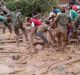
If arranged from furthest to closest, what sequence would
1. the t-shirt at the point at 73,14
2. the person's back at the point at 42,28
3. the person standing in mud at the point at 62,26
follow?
the t-shirt at the point at 73,14 < the person's back at the point at 42,28 < the person standing in mud at the point at 62,26

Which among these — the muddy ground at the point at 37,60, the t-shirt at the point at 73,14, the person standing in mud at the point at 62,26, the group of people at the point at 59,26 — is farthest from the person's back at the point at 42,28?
the t-shirt at the point at 73,14

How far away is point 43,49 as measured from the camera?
14.4 m

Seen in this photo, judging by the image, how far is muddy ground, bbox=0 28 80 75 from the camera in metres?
11.5

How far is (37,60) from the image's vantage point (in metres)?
13.0

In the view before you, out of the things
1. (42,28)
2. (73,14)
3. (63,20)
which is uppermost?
(73,14)

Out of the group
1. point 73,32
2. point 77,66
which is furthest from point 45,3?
point 77,66

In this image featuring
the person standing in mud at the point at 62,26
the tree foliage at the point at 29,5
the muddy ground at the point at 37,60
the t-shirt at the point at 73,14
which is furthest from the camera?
the tree foliage at the point at 29,5

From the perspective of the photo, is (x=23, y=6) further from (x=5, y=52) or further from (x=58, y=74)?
(x=58, y=74)

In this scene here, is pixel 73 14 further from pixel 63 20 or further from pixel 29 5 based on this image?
pixel 29 5

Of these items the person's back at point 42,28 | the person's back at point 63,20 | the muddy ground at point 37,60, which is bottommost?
the muddy ground at point 37,60

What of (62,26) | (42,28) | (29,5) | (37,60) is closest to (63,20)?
(62,26)

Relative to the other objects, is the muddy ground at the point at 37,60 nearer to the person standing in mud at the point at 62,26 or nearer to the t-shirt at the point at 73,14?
the person standing in mud at the point at 62,26

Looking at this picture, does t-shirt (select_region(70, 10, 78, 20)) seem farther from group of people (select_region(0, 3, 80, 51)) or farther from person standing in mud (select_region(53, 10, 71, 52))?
person standing in mud (select_region(53, 10, 71, 52))

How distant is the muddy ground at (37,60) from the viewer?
11.5m
